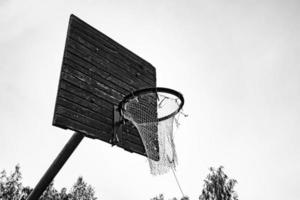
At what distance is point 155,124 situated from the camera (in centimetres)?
405

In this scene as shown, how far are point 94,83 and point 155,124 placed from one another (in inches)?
43.3

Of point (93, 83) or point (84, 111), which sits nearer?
point (84, 111)

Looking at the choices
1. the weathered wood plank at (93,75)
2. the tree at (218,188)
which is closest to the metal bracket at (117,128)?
the weathered wood plank at (93,75)

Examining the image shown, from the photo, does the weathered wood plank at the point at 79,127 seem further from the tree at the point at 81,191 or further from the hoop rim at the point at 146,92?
the tree at the point at 81,191

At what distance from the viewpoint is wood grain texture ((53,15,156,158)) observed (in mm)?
3408

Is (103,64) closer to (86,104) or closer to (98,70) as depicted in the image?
(98,70)

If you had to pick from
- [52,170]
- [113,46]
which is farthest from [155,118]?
[52,170]

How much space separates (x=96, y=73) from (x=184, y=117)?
4.90ft

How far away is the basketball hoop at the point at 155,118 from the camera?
151 inches

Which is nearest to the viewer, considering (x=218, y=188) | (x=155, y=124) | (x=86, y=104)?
(x=86, y=104)

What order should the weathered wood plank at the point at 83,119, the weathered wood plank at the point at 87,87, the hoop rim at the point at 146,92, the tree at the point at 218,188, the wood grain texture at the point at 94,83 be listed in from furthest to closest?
the tree at the point at 218,188
the hoop rim at the point at 146,92
the weathered wood plank at the point at 87,87
the wood grain texture at the point at 94,83
the weathered wood plank at the point at 83,119

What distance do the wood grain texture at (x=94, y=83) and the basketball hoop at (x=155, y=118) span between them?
0.21 metres

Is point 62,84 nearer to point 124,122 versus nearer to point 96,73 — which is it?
point 96,73

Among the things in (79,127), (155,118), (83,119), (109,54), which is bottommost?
(79,127)
